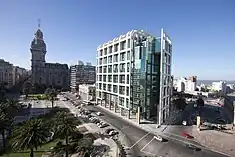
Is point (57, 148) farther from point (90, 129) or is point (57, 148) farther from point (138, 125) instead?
point (138, 125)

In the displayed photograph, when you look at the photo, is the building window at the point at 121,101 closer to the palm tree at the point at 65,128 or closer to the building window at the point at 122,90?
the building window at the point at 122,90

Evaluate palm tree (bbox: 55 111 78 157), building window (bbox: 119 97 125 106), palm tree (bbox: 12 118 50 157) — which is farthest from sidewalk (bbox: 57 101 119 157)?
building window (bbox: 119 97 125 106)

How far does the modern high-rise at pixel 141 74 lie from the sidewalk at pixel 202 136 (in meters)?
5.21

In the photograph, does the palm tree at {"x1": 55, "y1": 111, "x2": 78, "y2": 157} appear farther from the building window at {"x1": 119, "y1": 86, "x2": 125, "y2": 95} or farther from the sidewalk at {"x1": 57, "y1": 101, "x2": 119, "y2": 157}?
the building window at {"x1": 119, "y1": 86, "x2": 125, "y2": 95}

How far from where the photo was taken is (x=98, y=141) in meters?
51.2

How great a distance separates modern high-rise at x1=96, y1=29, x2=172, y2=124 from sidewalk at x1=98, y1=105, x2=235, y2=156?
17.1ft

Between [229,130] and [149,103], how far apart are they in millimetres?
28598

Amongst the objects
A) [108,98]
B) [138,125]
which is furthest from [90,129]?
[108,98]

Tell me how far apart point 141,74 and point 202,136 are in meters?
30.4

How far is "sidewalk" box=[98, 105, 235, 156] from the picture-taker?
154ft

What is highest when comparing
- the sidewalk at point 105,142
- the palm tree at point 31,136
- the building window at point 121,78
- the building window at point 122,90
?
the building window at point 121,78

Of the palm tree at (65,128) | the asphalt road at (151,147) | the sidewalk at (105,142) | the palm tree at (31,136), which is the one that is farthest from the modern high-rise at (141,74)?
the palm tree at (31,136)

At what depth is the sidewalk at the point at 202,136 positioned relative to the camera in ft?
154

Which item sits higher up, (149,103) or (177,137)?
(149,103)
